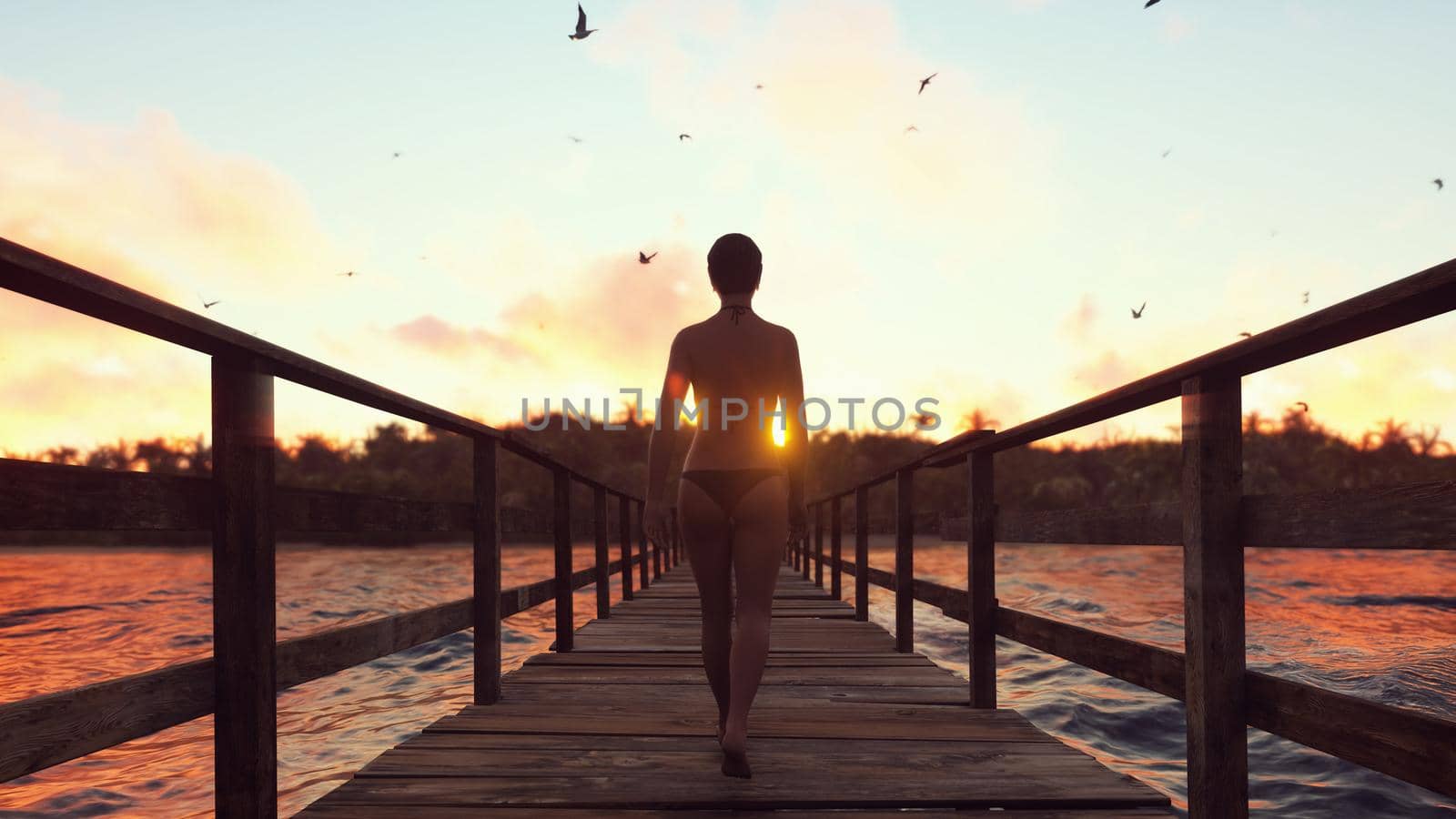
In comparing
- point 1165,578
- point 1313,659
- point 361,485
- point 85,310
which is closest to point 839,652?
point 85,310

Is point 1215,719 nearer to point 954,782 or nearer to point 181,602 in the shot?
point 954,782

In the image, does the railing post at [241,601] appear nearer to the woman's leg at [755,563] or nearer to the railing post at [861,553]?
the woman's leg at [755,563]

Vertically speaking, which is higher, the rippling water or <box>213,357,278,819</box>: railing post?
<box>213,357,278,819</box>: railing post

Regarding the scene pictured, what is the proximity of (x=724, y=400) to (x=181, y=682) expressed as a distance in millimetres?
1902

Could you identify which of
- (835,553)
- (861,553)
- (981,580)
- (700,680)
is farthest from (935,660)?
(981,580)

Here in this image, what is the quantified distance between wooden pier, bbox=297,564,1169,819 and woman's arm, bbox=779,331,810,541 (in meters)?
0.90

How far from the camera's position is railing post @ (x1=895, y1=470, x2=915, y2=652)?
5762mm

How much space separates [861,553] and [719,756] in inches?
183

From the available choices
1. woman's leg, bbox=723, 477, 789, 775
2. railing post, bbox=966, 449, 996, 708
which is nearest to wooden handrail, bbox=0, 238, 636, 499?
woman's leg, bbox=723, 477, 789, 775

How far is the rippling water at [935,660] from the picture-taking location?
5.41m

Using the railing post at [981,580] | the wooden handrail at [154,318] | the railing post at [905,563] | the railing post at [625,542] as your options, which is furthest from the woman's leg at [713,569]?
the railing post at [625,542]

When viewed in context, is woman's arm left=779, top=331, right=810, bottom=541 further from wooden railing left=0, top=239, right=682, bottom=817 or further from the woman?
wooden railing left=0, top=239, right=682, bottom=817

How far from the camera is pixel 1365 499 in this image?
179 cm

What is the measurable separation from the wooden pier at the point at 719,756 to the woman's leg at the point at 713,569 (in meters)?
0.31
